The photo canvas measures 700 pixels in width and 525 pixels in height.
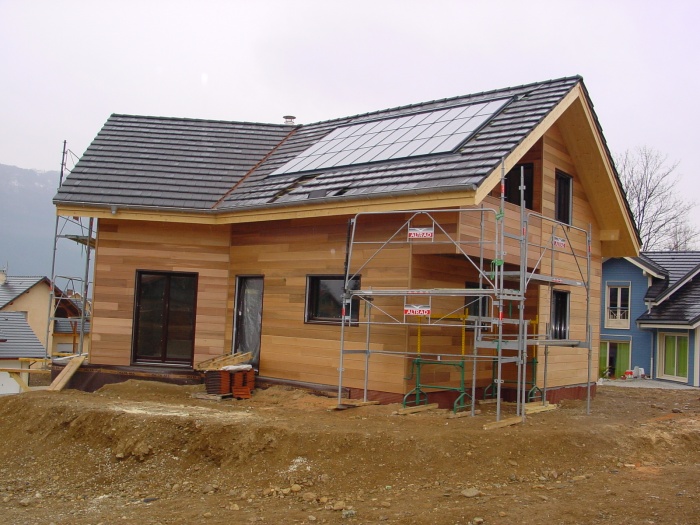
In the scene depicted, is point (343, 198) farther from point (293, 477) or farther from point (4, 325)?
point (4, 325)

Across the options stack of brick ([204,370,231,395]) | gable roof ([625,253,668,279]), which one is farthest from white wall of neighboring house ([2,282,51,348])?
stack of brick ([204,370,231,395])

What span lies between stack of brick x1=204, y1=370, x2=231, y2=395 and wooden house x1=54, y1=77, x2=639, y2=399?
0.83 m

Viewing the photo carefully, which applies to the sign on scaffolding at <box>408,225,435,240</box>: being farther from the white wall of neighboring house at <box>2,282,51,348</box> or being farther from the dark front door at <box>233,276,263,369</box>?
the white wall of neighboring house at <box>2,282,51,348</box>

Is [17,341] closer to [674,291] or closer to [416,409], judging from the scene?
[416,409]

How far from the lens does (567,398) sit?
1489 cm

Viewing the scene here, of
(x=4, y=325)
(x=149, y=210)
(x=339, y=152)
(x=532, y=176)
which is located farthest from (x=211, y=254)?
(x=4, y=325)

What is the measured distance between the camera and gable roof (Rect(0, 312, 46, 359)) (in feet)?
85.8

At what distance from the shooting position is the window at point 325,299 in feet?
41.6

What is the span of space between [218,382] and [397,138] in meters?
5.67

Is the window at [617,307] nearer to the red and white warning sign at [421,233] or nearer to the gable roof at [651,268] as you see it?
the gable roof at [651,268]

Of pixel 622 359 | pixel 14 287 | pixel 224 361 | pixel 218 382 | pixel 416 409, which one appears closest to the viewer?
pixel 416 409

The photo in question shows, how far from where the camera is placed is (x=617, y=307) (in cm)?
3169


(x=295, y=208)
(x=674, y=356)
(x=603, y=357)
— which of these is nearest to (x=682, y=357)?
(x=674, y=356)

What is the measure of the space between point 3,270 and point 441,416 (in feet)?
120
